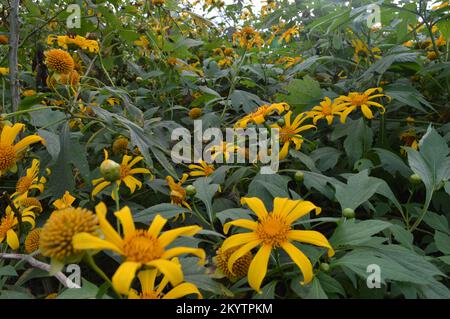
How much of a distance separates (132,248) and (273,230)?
27 cm

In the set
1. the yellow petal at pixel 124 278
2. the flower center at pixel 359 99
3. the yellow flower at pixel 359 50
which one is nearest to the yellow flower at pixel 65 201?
the yellow petal at pixel 124 278

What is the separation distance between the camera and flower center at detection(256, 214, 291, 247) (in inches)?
28.1

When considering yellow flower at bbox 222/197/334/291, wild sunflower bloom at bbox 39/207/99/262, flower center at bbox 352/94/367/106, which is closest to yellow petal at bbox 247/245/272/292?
yellow flower at bbox 222/197/334/291

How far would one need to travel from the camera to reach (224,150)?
1187mm

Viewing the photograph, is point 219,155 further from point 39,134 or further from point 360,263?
point 360,263

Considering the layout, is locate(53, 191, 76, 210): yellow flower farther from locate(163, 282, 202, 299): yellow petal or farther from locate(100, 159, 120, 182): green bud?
locate(163, 282, 202, 299): yellow petal

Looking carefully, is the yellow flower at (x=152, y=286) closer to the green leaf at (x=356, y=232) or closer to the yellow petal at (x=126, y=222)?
the yellow petal at (x=126, y=222)

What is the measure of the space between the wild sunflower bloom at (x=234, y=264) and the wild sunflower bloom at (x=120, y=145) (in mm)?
594

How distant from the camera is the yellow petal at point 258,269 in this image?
0.66 metres

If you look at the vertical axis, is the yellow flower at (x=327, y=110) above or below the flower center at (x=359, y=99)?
below

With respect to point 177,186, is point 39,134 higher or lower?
higher
